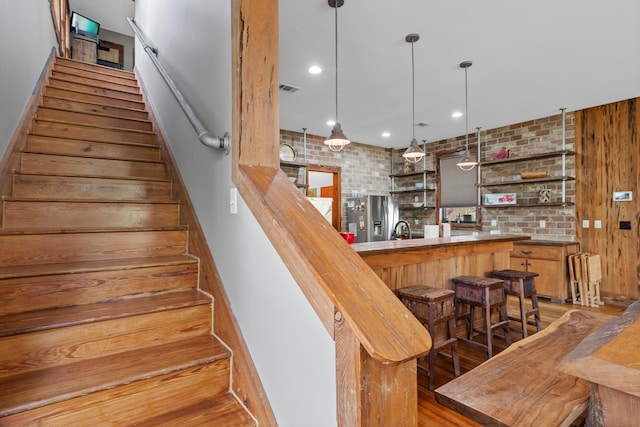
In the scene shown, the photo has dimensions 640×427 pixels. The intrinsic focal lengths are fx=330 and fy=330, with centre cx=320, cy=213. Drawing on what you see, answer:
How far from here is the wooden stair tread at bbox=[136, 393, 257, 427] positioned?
1193 millimetres

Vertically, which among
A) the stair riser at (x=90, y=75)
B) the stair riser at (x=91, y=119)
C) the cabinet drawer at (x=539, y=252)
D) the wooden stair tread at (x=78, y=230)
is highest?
the stair riser at (x=90, y=75)

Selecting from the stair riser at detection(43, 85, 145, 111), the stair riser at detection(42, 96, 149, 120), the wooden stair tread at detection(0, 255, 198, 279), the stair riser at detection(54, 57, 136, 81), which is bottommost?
the wooden stair tread at detection(0, 255, 198, 279)

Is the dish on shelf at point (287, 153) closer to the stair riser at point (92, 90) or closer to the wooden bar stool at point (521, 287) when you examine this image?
the stair riser at point (92, 90)

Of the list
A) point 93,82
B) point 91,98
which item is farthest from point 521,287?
point 93,82

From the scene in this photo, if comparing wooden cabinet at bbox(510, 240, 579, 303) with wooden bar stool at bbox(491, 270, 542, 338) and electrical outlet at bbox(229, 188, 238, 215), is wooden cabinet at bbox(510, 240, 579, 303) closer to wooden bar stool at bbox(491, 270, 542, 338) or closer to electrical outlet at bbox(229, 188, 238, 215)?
wooden bar stool at bbox(491, 270, 542, 338)

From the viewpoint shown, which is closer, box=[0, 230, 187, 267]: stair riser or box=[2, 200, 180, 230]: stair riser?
box=[0, 230, 187, 267]: stair riser

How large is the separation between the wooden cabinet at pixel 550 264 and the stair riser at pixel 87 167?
4.96m

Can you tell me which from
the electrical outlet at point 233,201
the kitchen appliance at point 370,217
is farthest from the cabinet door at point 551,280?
the electrical outlet at point 233,201

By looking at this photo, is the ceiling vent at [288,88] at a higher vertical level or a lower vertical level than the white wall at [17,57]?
higher

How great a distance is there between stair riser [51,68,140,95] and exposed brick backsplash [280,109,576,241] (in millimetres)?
2501

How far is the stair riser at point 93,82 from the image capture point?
11.8ft

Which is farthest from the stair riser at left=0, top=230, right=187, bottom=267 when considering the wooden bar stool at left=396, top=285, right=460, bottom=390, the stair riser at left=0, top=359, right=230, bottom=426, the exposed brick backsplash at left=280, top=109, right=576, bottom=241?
the exposed brick backsplash at left=280, top=109, right=576, bottom=241

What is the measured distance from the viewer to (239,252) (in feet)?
Result: 4.60

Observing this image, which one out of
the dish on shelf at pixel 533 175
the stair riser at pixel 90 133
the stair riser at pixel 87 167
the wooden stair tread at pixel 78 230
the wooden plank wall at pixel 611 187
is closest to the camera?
the wooden stair tread at pixel 78 230
